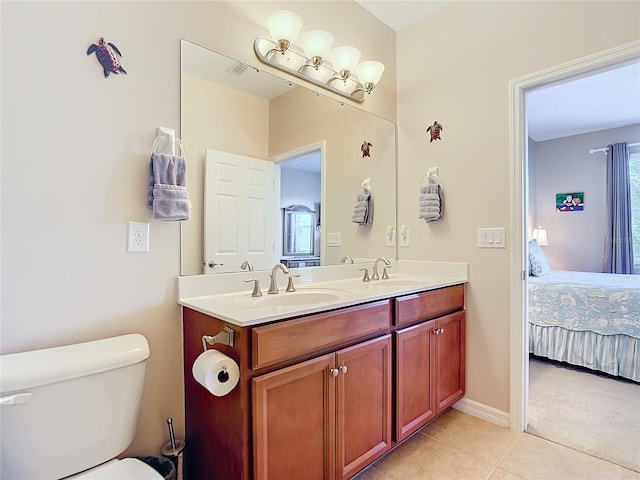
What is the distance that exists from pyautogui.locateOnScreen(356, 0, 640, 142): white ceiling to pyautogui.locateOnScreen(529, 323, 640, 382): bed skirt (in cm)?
197

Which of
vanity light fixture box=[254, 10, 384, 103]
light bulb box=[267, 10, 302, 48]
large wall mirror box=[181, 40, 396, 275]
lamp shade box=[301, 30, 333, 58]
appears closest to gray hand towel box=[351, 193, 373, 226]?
large wall mirror box=[181, 40, 396, 275]


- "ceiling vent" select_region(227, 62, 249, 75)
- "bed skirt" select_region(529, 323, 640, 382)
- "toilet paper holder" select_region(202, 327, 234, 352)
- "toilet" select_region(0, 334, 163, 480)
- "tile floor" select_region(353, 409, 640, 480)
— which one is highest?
"ceiling vent" select_region(227, 62, 249, 75)

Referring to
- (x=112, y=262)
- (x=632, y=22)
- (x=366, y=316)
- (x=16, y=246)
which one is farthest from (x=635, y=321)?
(x=16, y=246)

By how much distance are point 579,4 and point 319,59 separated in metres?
1.35

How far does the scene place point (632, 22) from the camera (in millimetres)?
1610

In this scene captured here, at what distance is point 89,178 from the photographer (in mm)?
1258

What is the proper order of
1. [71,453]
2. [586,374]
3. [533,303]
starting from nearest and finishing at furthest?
[71,453]
[586,374]
[533,303]

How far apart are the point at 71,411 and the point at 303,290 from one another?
40.8 inches

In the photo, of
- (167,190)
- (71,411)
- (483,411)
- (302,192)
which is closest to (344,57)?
(302,192)

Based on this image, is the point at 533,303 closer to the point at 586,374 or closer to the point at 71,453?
the point at 586,374

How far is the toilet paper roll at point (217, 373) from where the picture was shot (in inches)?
42.5

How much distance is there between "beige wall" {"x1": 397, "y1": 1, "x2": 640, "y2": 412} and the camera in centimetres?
187

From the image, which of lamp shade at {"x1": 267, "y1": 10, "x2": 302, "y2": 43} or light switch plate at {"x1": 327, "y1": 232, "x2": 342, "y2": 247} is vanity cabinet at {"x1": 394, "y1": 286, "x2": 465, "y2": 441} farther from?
lamp shade at {"x1": 267, "y1": 10, "x2": 302, "y2": 43}

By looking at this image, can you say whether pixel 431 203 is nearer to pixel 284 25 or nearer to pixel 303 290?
pixel 303 290
